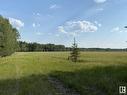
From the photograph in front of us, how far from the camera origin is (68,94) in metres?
15.0

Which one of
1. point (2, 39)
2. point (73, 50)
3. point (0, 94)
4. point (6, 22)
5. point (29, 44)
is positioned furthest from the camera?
point (29, 44)

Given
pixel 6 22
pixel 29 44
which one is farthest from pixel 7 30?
pixel 29 44

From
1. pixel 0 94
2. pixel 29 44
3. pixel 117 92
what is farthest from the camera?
pixel 29 44

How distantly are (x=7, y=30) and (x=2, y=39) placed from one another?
179 inches

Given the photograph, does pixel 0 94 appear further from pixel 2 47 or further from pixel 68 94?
pixel 2 47

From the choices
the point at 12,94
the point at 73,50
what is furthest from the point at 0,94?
the point at 73,50

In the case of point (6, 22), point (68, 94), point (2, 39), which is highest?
point (6, 22)

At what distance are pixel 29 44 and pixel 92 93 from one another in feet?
595

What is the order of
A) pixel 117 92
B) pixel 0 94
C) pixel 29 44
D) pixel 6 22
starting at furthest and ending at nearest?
pixel 29 44
pixel 6 22
pixel 0 94
pixel 117 92

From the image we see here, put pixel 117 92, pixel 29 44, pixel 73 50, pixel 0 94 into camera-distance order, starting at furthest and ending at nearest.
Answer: pixel 29 44, pixel 73 50, pixel 0 94, pixel 117 92

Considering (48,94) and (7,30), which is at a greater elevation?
(7,30)

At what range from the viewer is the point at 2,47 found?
240 feet

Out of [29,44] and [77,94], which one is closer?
[77,94]

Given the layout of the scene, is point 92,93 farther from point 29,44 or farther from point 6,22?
point 29,44
